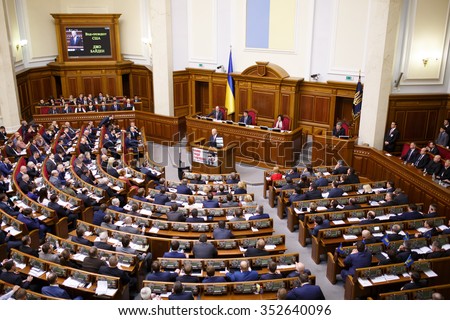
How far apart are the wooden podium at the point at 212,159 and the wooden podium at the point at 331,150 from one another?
2758 mm

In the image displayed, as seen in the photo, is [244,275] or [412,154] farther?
[412,154]

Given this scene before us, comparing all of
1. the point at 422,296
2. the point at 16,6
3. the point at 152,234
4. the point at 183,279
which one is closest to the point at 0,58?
the point at 16,6

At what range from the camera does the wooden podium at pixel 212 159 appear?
13664 mm

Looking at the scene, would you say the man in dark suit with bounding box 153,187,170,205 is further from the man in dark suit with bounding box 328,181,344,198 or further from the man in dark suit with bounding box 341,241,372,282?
the man in dark suit with bounding box 341,241,372,282

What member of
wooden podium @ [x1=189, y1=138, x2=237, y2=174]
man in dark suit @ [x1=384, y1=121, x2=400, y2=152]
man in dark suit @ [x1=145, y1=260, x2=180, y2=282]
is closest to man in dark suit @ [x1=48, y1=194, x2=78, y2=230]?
man in dark suit @ [x1=145, y1=260, x2=180, y2=282]

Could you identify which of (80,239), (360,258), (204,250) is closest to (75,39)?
(80,239)

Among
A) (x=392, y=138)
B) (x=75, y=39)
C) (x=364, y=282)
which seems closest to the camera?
(x=364, y=282)

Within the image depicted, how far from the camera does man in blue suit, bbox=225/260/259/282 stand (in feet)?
23.4

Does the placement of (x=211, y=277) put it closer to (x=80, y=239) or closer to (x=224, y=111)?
(x=80, y=239)

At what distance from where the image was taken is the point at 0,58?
1670 centimetres

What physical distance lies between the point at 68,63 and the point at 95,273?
16.0 meters

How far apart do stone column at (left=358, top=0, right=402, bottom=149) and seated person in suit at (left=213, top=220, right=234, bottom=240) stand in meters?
7.23

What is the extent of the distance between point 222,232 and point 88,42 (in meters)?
15.7

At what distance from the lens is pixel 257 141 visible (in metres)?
14.9
